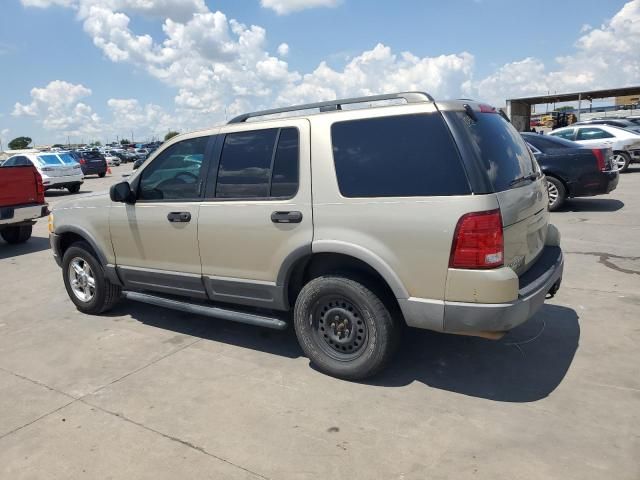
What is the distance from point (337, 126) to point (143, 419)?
2425mm

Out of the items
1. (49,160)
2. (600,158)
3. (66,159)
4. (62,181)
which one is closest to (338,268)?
(600,158)

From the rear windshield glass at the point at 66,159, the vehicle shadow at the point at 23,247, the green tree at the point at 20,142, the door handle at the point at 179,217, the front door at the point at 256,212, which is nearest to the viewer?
the front door at the point at 256,212

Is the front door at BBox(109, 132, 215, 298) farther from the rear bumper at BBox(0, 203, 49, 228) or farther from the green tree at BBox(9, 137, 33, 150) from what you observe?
the green tree at BBox(9, 137, 33, 150)

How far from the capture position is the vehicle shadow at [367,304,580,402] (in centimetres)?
361

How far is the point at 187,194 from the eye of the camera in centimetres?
454

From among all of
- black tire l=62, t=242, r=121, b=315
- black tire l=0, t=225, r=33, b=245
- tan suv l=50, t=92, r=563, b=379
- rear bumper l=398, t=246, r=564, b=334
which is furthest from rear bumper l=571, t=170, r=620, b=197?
black tire l=0, t=225, r=33, b=245

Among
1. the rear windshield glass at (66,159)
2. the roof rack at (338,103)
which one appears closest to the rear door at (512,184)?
the roof rack at (338,103)

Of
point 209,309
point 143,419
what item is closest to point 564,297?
point 209,309

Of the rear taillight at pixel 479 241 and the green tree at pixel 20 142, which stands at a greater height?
the green tree at pixel 20 142

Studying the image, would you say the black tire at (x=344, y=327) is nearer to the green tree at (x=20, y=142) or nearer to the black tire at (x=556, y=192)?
the black tire at (x=556, y=192)

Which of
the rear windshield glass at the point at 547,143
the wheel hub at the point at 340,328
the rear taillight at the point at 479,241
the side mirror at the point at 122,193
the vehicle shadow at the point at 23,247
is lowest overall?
the vehicle shadow at the point at 23,247

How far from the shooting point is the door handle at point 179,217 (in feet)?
14.5

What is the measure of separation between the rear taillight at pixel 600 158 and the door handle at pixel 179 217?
8.36 metres

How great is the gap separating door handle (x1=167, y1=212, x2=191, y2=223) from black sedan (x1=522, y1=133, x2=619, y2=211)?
7430 mm
